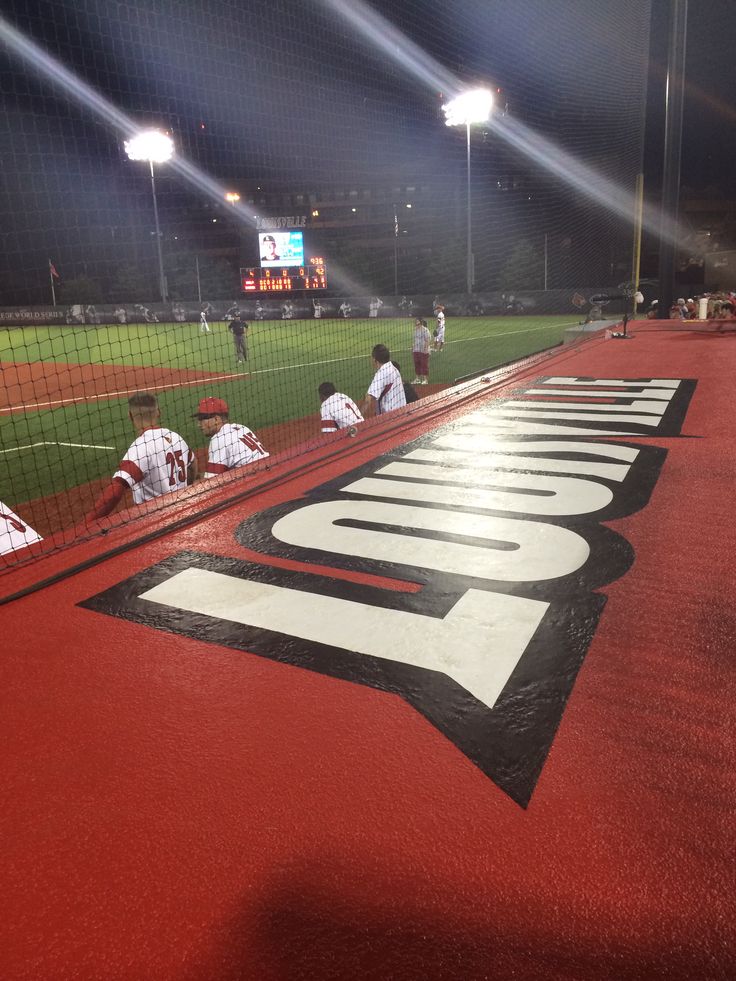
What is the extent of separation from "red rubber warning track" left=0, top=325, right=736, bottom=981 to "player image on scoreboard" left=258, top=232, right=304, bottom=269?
38859 millimetres

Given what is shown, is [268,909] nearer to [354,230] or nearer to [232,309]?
[232,309]

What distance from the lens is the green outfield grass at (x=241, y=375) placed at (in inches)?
361

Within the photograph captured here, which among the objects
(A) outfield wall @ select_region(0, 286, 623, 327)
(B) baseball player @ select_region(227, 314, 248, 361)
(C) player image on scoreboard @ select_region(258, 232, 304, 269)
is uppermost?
(C) player image on scoreboard @ select_region(258, 232, 304, 269)

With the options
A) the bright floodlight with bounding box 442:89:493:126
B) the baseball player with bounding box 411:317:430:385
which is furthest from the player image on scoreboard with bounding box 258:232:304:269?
the baseball player with bounding box 411:317:430:385

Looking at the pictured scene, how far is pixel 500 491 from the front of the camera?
12.6ft

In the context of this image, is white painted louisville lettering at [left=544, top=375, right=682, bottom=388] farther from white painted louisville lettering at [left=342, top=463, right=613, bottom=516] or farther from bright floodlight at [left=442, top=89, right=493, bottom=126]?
bright floodlight at [left=442, top=89, right=493, bottom=126]

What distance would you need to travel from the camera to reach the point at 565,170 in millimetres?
26797

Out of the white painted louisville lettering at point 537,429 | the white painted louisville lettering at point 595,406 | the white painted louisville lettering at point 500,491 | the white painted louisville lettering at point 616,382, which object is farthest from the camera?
the white painted louisville lettering at point 616,382

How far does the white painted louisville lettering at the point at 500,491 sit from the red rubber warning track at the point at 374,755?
14 centimetres

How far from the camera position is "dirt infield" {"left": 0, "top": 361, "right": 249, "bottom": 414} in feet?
45.6

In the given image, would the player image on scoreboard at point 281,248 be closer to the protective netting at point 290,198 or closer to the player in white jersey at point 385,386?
the protective netting at point 290,198

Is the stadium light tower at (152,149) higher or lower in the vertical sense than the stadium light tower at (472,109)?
lower

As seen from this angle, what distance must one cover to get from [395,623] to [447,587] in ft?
1.13

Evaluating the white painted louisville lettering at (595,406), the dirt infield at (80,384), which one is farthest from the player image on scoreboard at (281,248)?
the white painted louisville lettering at (595,406)
